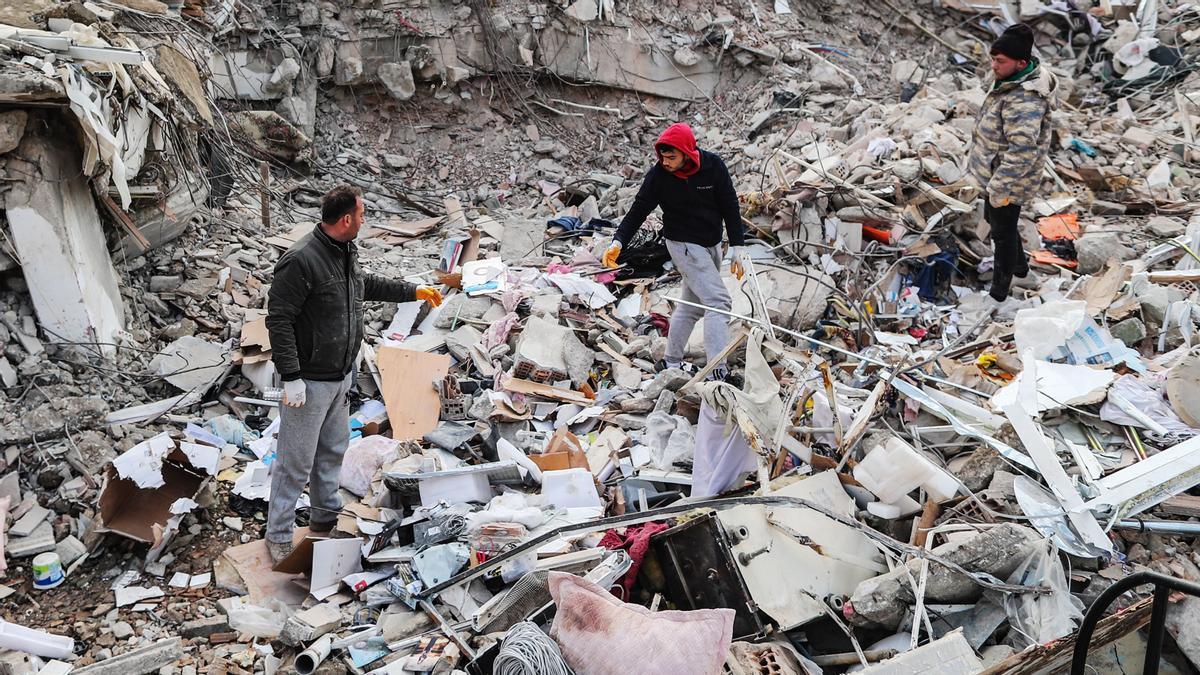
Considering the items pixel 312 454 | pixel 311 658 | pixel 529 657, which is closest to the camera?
pixel 529 657

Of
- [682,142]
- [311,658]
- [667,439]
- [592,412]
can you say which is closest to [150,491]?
[311,658]

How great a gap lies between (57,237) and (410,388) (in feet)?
7.45

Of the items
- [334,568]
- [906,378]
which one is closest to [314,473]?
[334,568]

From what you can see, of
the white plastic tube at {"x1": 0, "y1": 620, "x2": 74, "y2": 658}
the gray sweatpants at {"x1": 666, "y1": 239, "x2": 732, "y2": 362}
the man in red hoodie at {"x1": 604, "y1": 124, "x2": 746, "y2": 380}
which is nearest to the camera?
the white plastic tube at {"x1": 0, "y1": 620, "x2": 74, "y2": 658}

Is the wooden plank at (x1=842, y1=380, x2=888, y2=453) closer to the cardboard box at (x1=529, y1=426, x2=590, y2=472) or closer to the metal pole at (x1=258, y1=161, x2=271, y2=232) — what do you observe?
the cardboard box at (x1=529, y1=426, x2=590, y2=472)

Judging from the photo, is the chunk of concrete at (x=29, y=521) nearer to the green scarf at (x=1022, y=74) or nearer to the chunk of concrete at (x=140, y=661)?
the chunk of concrete at (x=140, y=661)

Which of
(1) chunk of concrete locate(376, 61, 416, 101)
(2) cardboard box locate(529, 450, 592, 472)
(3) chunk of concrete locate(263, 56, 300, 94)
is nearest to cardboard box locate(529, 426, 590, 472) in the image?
(2) cardboard box locate(529, 450, 592, 472)

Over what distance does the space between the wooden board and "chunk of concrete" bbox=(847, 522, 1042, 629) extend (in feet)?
9.66

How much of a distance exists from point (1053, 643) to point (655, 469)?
2487mm

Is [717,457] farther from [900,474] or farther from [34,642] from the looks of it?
[34,642]

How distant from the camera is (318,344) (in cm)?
407

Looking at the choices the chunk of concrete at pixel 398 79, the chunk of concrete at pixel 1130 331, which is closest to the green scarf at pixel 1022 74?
the chunk of concrete at pixel 1130 331

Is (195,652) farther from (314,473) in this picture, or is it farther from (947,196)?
(947,196)

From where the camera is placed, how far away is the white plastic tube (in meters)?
3.61
